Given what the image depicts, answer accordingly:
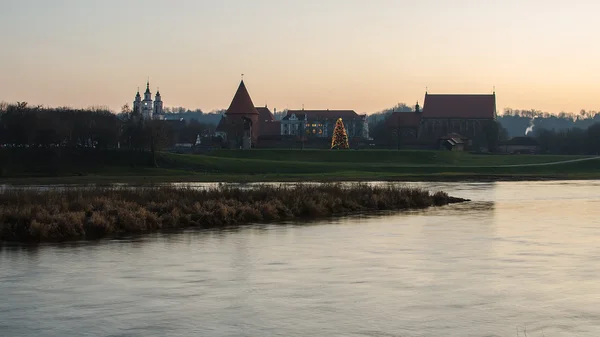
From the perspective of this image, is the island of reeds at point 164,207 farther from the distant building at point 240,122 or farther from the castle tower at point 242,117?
the castle tower at point 242,117

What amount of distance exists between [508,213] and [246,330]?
90.5 feet

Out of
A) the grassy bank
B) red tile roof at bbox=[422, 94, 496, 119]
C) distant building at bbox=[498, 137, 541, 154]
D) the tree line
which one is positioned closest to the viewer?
the grassy bank

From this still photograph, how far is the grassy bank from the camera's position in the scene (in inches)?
3022

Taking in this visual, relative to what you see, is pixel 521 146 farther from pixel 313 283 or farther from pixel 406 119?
pixel 313 283

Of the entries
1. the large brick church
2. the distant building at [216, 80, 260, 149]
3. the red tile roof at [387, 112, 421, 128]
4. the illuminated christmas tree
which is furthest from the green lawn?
the red tile roof at [387, 112, 421, 128]

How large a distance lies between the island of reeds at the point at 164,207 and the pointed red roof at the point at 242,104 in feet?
382

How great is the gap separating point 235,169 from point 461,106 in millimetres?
95592

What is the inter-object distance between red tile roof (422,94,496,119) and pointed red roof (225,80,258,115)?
1413 inches

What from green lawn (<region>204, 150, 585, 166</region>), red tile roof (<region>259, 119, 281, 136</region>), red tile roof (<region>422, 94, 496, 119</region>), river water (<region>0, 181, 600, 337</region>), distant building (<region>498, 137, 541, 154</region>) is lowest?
river water (<region>0, 181, 600, 337</region>)

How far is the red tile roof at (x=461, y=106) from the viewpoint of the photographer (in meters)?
174

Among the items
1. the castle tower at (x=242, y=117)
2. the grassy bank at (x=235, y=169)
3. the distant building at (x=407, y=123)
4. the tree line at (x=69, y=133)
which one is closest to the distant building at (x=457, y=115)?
the distant building at (x=407, y=123)

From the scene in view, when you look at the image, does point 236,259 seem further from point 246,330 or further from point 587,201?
point 587,201

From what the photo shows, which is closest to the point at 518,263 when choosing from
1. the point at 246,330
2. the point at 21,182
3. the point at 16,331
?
the point at 246,330

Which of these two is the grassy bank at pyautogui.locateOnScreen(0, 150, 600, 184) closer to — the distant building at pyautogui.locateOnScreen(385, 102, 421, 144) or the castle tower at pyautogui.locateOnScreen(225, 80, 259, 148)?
the castle tower at pyautogui.locateOnScreen(225, 80, 259, 148)
